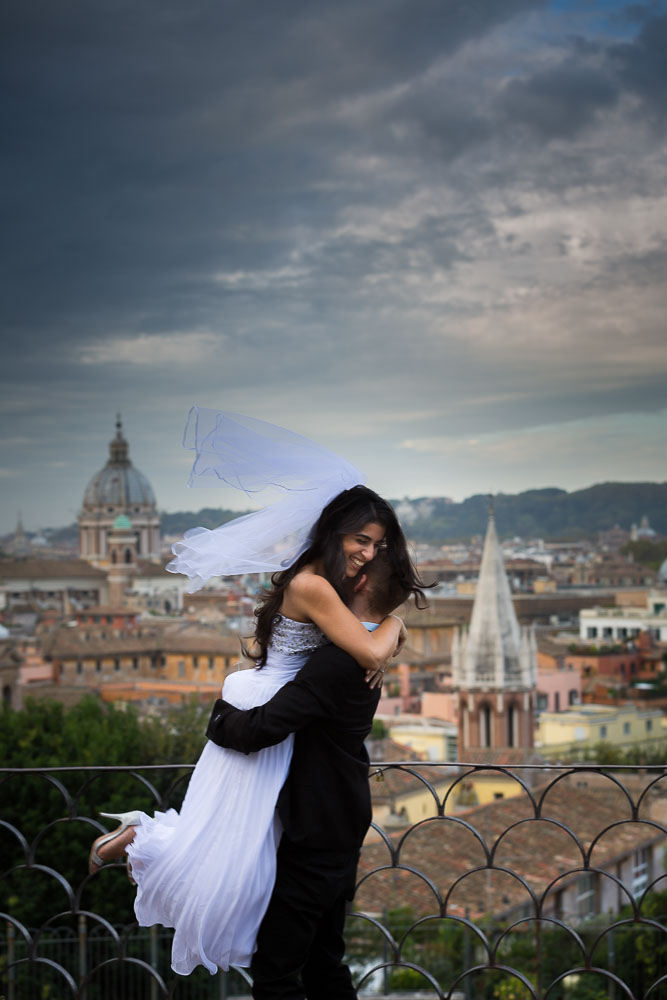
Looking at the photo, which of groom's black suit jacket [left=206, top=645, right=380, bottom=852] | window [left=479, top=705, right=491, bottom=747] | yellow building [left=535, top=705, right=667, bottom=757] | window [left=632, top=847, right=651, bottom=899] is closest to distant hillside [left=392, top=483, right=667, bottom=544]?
window [left=479, top=705, right=491, bottom=747]

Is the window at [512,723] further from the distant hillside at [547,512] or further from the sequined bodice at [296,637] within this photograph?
the sequined bodice at [296,637]

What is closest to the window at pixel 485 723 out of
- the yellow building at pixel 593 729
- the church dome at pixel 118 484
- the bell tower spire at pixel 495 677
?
the bell tower spire at pixel 495 677

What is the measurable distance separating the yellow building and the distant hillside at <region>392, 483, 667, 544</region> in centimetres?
2128

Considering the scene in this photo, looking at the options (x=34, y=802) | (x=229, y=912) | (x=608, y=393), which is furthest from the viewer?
(x=608, y=393)

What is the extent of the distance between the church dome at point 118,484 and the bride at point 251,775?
105291mm

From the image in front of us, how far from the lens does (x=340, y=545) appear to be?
67.1 inches

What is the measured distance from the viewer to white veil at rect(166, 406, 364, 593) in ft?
5.70

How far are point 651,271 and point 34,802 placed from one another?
4462 centimetres

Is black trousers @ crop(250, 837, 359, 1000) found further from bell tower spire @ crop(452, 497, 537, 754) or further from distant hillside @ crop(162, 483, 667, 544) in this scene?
distant hillside @ crop(162, 483, 667, 544)

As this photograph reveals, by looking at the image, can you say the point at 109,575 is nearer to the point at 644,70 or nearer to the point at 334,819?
the point at 644,70

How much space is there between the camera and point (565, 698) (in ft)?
149

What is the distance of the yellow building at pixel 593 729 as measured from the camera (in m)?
35.6

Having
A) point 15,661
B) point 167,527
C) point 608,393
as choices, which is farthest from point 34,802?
→ point 167,527

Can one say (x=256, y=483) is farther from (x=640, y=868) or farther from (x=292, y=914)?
(x=640, y=868)
